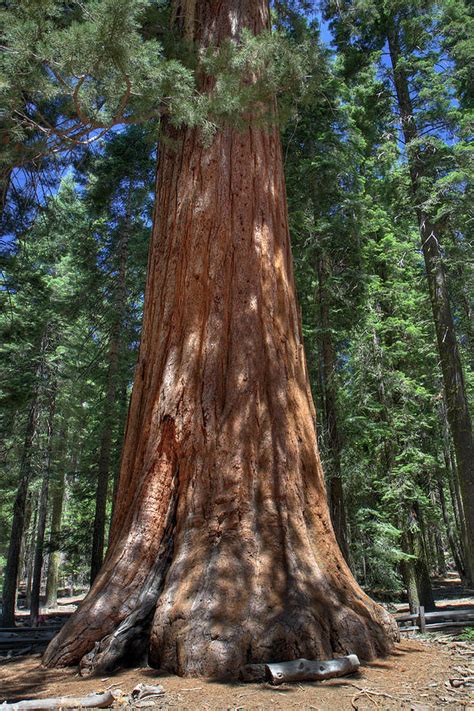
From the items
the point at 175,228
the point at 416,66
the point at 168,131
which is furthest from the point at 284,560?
the point at 416,66

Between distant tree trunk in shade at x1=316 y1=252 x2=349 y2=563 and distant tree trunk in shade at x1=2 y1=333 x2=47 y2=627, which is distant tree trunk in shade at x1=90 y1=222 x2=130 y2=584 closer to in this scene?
distant tree trunk in shade at x1=2 y1=333 x2=47 y2=627

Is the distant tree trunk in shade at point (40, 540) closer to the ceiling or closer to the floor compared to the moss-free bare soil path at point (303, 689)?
closer to the ceiling

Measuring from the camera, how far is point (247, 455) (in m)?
4.34

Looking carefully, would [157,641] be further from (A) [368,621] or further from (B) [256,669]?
(A) [368,621]

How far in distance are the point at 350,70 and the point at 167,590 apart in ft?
48.0

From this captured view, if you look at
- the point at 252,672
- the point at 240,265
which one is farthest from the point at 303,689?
the point at 240,265

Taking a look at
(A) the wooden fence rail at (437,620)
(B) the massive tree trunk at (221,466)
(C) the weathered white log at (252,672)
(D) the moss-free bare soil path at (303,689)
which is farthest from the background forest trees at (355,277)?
(C) the weathered white log at (252,672)

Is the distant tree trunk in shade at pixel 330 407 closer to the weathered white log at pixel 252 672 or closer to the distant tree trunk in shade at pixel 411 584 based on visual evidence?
the distant tree trunk in shade at pixel 411 584

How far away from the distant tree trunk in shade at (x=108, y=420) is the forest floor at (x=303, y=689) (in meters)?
7.03

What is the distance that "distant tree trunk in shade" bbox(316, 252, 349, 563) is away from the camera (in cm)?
968

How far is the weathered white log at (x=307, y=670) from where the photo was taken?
3107 mm

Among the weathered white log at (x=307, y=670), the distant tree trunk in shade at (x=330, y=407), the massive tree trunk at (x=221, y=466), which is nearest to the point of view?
the weathered white log at (x=307, y=670)

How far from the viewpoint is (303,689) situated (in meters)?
3.05

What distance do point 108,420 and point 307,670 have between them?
858 cm
